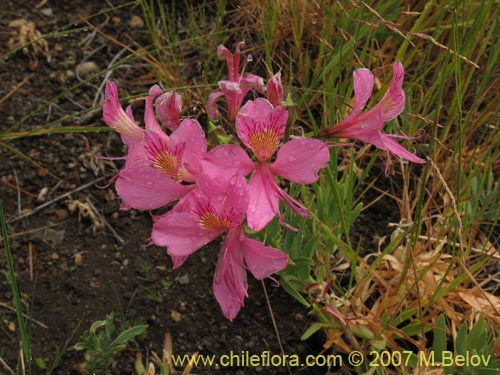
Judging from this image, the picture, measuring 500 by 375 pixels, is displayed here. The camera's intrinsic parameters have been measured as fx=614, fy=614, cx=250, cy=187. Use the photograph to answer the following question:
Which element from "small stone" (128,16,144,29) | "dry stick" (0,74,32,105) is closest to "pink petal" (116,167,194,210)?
"dry stick" (0,74,32,105)

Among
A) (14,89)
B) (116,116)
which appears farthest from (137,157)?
(14,89)

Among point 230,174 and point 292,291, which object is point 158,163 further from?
point 292,291


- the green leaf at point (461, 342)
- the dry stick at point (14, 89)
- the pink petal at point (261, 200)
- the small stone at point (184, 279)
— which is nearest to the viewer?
the pink petal at point (261, 200)

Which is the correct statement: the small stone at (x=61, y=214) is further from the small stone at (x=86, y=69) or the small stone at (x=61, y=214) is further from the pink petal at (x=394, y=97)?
the pink petal at (x=394, y=97)

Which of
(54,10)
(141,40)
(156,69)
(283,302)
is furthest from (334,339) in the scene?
(54,10)

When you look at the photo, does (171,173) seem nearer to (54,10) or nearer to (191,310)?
(191,310)

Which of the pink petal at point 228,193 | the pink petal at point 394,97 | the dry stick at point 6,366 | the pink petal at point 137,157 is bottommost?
the dry stick at point 6,366

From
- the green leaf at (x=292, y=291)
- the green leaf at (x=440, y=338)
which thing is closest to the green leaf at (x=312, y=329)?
the green leaf at (x=292, y=291)
